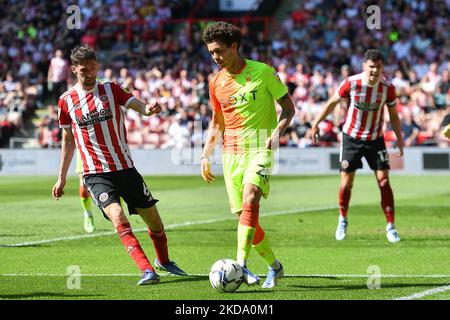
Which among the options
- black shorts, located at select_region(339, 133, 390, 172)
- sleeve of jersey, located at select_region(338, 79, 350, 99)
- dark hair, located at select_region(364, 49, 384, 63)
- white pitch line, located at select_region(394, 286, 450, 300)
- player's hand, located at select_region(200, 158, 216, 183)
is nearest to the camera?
white pitch line, located at select_region(394, 286, 450, 300)

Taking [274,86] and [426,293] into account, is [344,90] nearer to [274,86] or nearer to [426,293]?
[274,86]

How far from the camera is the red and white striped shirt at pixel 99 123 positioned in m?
9.66

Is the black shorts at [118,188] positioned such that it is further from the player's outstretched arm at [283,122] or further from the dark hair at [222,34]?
the dark hair at [222,34]

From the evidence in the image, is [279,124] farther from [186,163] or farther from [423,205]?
[186,163]

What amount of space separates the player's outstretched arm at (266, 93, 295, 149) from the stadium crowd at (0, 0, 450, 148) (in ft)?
59.7

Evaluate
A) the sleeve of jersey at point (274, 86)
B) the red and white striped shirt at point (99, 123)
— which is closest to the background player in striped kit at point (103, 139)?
the red and white striped shirt at point (99, 123)

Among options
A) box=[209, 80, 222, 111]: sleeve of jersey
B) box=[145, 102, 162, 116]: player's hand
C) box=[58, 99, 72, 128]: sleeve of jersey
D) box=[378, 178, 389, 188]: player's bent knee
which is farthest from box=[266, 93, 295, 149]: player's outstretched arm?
box=[378, 178, 389, 188]: player's bent knee

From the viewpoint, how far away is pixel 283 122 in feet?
29.4

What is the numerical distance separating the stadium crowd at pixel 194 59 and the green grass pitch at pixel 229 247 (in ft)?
23.3

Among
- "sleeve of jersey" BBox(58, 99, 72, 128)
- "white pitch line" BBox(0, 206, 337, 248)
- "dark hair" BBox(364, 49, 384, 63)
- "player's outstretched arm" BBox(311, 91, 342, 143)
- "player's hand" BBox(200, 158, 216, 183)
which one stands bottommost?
"white pitch line" BBox(0, 206, 337, 248)

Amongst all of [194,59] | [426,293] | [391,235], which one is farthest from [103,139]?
[194,59]

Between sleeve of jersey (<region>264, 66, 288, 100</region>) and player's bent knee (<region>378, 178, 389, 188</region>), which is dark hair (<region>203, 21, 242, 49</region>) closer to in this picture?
sleeve of jersey (<region>264, 66, 288, 100</region>)

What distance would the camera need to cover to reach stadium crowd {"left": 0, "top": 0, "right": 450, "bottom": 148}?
94.9 ft

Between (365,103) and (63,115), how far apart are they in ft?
16.0
